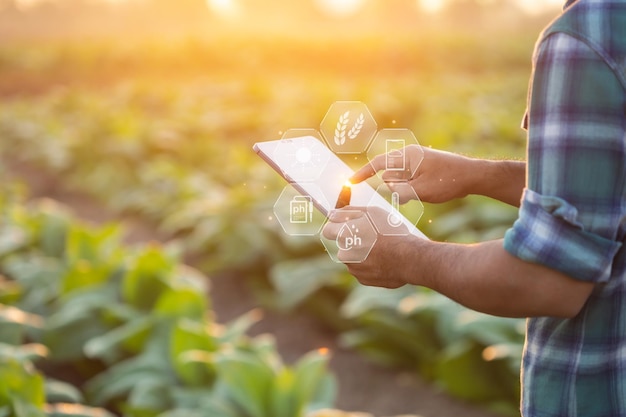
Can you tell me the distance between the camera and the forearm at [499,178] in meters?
1.46

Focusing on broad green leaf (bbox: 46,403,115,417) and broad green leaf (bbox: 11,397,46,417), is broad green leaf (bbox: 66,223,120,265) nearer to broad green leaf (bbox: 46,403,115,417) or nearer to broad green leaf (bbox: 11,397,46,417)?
broad green leaf (bbox: 46,403,115,417)

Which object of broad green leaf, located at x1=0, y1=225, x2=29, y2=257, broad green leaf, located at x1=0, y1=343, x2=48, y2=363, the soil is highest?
→ broad green leaf, located at x1=0, y1=225, x2=29, y2=257

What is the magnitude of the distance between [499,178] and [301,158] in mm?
373

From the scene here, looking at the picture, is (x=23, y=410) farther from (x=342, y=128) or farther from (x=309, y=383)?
(x=342, y=128)

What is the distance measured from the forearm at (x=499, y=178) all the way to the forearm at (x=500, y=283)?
0.37m

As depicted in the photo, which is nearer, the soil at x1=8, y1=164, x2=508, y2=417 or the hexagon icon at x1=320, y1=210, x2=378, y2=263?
the hexagon icon at x1=320, y1=210, x2=378, y2=263

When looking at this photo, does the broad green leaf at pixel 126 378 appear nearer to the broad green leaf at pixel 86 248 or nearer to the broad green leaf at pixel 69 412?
the broad green leaf at pixel 69 412

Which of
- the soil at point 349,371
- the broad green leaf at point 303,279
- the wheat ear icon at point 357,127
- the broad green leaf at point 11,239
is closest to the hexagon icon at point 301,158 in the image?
the wheat ear icon at point 357,127

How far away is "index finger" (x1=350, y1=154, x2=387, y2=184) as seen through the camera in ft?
4.33

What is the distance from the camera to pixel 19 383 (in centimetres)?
241

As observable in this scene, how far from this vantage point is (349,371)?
3793 millimetres

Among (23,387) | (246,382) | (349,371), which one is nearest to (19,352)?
(23,387)

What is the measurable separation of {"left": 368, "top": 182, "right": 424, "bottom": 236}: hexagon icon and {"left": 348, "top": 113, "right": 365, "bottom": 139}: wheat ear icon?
141mm

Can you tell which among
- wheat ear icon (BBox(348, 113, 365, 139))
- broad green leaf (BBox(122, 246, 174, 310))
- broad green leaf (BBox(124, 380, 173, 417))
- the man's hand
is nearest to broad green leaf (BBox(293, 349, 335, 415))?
broad green leaf (BBox(124, 380, 173, 417))
